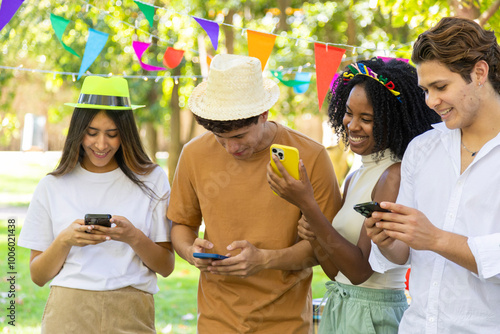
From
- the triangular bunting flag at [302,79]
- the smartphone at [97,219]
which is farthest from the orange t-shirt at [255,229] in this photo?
the triangular bunting flag at [302,79]

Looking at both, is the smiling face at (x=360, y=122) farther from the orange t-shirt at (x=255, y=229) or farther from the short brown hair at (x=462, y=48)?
the short brown hair at (x=462, y=48)

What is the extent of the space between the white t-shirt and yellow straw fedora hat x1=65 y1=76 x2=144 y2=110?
12.9 inches

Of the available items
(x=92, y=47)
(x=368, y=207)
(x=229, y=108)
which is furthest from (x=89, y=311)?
(x=92, y=47)

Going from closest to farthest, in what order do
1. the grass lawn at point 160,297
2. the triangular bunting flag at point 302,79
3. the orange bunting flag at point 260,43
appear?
the orange bunting flag at point 260,43, the triangular bunting flag at point 302,79, the grass lawn at point 160,297

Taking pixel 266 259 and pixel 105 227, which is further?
pixel 105 227

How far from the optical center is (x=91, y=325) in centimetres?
285

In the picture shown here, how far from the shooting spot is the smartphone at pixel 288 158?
2.33m

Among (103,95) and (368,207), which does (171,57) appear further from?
(368,207)

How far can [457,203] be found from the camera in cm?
206

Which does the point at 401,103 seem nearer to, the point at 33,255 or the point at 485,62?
the point at 485,62

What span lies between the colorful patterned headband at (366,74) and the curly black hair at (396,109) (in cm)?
1

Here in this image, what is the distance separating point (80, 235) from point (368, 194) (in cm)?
128

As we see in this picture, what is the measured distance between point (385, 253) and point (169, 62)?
3.43 metres

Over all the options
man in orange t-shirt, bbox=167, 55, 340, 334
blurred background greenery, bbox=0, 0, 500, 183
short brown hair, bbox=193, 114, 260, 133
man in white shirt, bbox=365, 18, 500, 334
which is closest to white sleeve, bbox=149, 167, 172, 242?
man in orange t-shirt, bbox=167, 55, 340, 334
